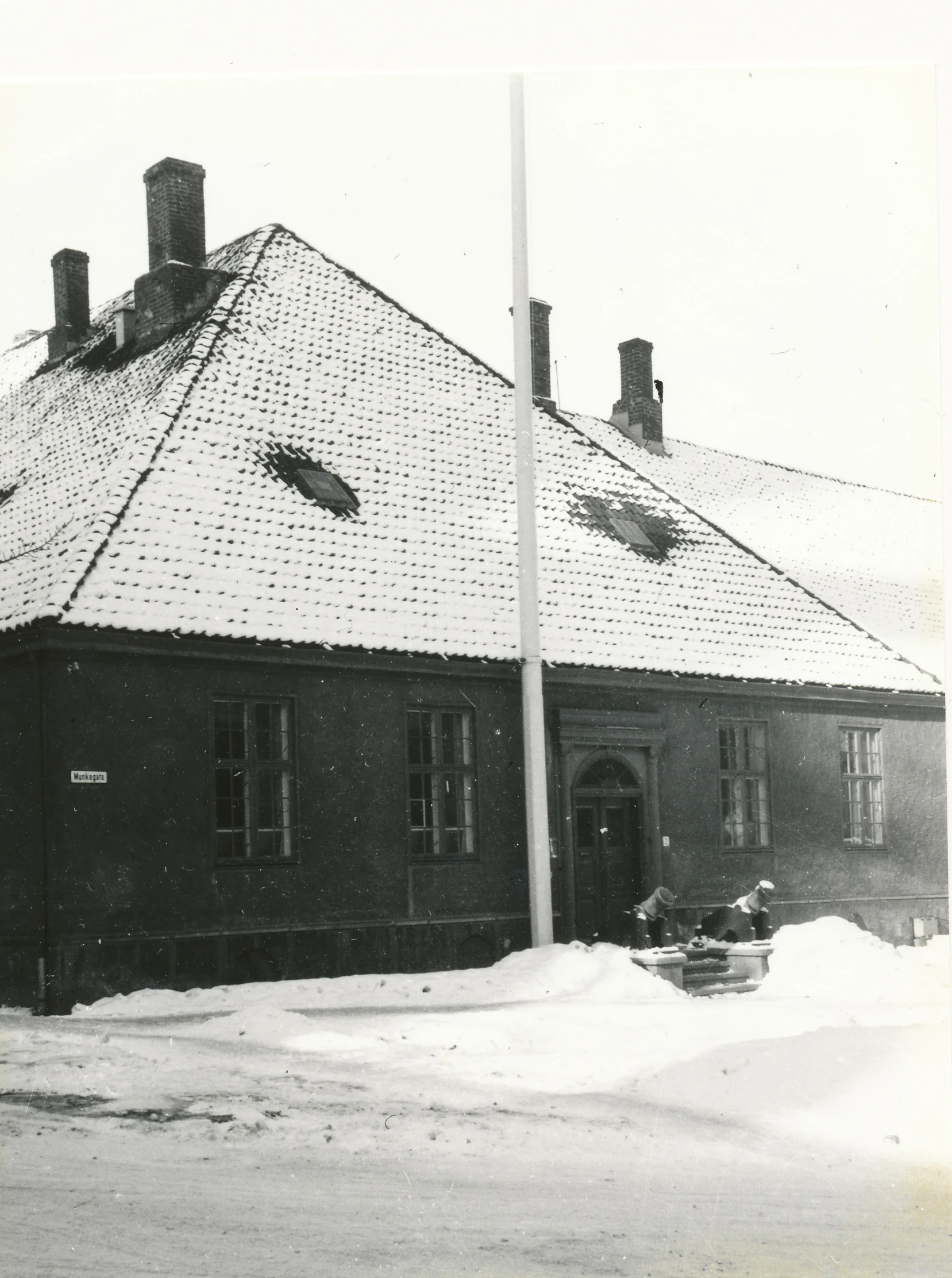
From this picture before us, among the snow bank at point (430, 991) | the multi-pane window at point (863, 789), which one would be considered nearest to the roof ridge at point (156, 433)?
the snow bank at point (430, 991)

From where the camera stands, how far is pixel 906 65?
10.6 meters

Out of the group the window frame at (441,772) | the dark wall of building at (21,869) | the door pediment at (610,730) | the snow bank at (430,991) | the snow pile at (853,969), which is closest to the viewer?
the snow pile at (853,969)

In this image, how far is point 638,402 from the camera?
50.8 ft

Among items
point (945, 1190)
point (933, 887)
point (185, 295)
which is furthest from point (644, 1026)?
point (185, 295)

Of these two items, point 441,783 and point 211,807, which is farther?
point 441,783

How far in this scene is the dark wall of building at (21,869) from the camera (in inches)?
488

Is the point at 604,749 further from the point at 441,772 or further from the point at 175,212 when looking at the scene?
the point at 175,212

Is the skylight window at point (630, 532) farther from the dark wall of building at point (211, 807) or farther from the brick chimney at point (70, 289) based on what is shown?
the brick chimney at point (70, 289)

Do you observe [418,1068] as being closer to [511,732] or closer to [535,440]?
[511,732]

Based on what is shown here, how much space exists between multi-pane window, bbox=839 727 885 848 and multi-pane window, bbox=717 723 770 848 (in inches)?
30.1

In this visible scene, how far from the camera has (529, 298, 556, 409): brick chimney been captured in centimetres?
1209

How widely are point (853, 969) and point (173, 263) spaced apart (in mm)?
9226

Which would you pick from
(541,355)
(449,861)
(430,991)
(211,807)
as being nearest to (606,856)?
Answer: (449,861)

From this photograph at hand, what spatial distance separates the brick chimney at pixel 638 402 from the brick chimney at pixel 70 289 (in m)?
4.50
